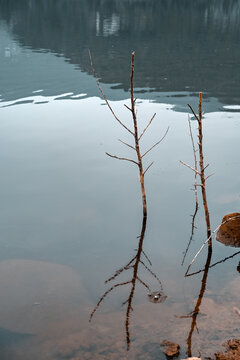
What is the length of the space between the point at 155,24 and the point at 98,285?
8755cm

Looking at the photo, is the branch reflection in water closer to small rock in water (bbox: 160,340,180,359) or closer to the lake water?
the lake water

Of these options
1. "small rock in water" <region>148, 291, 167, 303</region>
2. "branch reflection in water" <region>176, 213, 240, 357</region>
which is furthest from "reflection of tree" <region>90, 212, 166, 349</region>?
"branch reflection in water" <region>176, 213, 240, 357</region>

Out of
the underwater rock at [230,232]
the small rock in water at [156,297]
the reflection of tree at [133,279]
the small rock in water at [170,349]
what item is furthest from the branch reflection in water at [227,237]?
the small rock in water at [170,349]

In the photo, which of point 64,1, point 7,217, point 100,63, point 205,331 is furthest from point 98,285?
point 64,1

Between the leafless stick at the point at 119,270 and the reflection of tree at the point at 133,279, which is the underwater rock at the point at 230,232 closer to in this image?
the reflection of tree at the point at 133,279

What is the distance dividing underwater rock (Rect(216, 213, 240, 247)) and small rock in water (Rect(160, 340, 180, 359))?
417 cm

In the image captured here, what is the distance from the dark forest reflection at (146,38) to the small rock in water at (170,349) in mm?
24927

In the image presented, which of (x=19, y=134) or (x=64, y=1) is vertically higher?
(x=64, y=1)

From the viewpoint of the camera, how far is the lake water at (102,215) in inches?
356

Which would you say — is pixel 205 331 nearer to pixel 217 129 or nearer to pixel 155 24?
pixel 217 129

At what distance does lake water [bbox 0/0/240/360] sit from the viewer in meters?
9.05

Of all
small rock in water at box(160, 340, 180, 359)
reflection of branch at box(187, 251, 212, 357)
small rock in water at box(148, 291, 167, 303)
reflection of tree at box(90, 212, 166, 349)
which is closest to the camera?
small rock in water at box(160, 340, 180, 359)

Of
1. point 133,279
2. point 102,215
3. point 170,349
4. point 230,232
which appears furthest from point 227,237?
point 170,349

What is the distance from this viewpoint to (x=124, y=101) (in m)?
31.2
